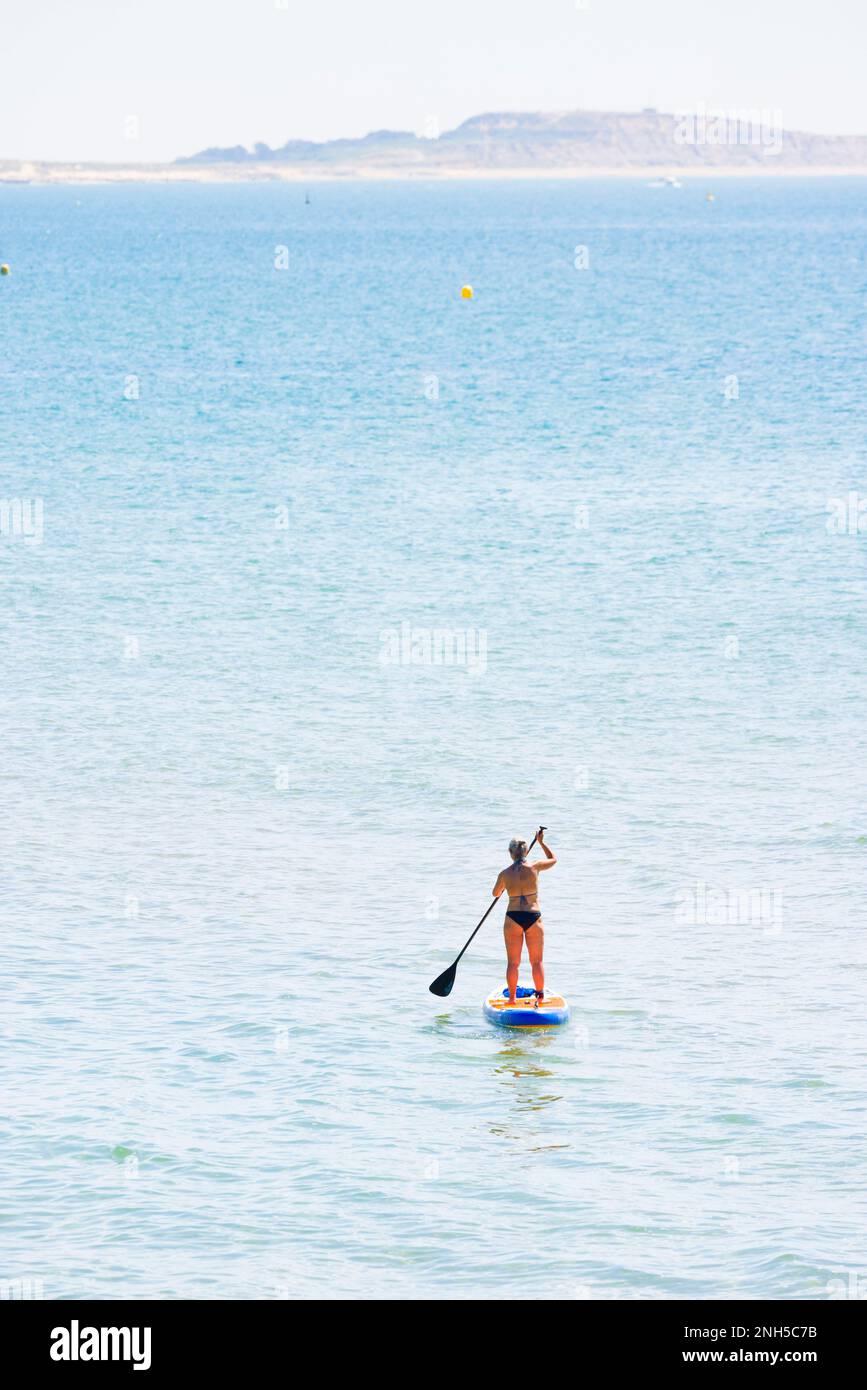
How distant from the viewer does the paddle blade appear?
17.5 meters

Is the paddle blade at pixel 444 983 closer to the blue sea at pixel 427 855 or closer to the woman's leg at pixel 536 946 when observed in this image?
the blue sea at pixel 427 855

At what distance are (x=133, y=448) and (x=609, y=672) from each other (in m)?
Result: 26.7

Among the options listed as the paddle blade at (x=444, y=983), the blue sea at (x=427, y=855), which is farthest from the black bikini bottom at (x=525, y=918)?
the blue sea at (x=427, y=855)

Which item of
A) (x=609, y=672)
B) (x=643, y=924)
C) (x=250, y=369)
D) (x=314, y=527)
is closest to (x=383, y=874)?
(x=643, y=924)

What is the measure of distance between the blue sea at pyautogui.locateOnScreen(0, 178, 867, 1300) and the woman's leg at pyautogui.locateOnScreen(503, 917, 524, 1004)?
1.77ft

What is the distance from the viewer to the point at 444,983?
17.6 metres

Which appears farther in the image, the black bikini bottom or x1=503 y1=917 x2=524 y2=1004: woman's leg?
the black bikini bottom

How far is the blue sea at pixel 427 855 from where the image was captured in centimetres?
1385

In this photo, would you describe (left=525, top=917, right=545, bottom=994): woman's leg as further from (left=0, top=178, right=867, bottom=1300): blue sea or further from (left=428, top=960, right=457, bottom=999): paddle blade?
(left=428, top=960, right=457, bottom=999): paddle blade

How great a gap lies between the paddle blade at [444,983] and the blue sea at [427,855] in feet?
0.85

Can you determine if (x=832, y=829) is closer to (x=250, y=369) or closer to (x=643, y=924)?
(x=643, y=924)

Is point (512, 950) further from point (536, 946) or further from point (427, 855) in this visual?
point (427, 855)

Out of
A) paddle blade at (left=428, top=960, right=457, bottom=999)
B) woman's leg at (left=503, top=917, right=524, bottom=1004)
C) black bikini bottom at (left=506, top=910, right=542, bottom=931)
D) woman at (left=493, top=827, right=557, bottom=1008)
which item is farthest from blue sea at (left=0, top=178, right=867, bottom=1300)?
black bikini bottom at (left=506, top=910, right=542, bottom=931)

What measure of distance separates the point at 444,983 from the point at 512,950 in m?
0.74
